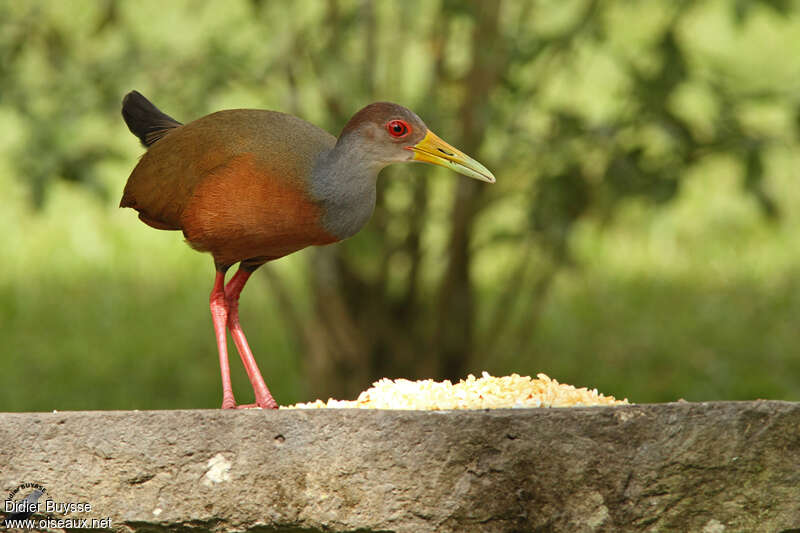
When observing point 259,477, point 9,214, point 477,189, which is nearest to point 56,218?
point 9,214

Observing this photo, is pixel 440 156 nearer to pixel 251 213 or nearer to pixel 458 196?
pixel 251 213

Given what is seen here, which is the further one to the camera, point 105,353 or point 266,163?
point 105,353

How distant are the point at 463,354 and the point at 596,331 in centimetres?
208

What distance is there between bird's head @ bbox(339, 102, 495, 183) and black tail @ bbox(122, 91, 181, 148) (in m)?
0.93

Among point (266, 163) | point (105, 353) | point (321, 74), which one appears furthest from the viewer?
point (105, 353)

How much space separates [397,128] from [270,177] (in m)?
0.46

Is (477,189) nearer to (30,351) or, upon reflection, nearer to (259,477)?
(30,351)

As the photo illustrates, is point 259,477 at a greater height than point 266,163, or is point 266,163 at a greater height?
point 266,163

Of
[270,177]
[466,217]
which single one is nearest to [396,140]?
[270,177]

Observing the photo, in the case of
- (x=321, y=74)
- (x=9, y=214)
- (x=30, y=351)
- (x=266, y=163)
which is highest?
(x=321, y=74)

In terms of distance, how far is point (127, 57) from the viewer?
7.24 meters

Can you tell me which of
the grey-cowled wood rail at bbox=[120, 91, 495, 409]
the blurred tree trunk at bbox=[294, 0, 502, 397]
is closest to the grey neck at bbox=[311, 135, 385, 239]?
the grey-cowled wood rail at bbox=[120, 91, 495, 409]

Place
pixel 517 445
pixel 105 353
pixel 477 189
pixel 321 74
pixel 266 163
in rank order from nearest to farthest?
pixel 517 445
pixel 266 163
pixel 321 74
pixel 477 189
pixel 105 353

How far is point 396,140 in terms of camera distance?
411 centimetres
